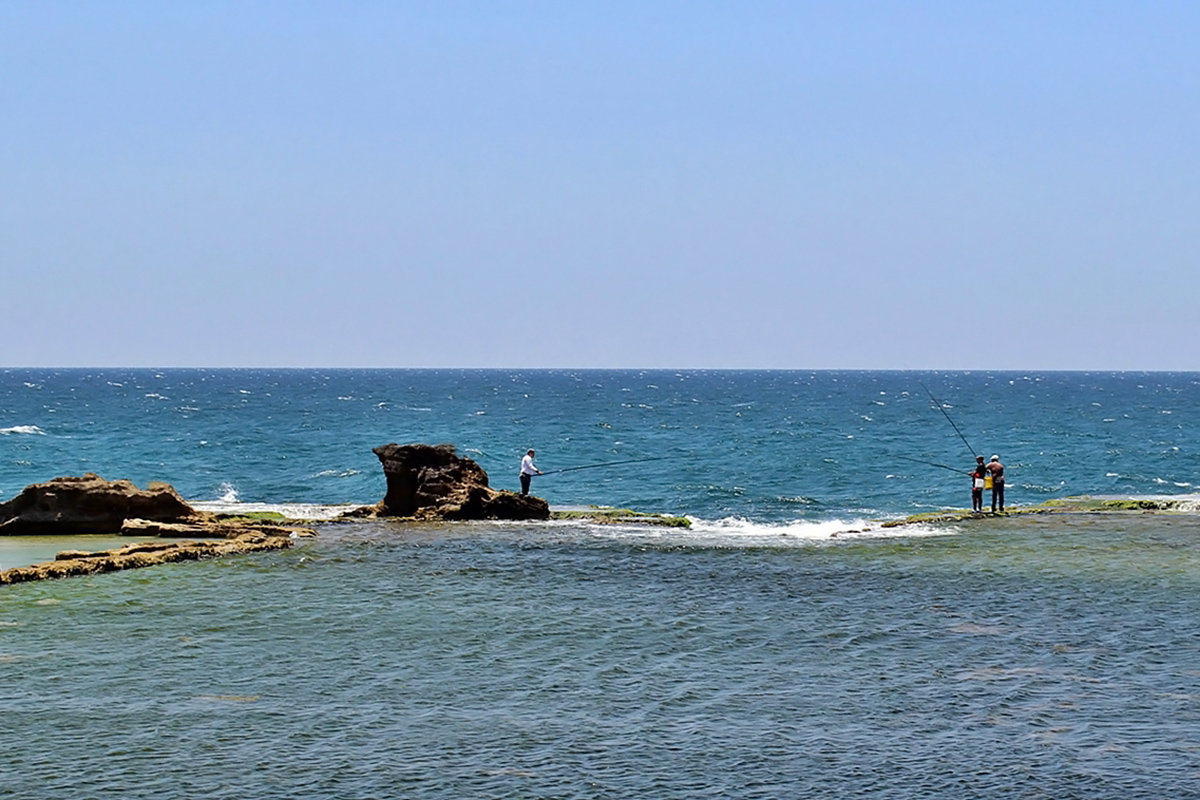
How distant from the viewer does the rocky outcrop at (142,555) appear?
101 ft

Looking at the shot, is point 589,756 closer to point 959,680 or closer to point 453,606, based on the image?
point 959,680

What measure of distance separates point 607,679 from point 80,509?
2491 centimetres

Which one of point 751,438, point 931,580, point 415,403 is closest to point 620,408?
point 415,403

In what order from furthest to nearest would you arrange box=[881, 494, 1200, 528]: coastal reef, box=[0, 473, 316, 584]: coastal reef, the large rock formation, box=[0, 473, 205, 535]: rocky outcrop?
box=[881, 494, 1200, 528]: coastal reef
the large rock formation
box=[0, 473, 205, 535]: rocky outcrop
box=[0, 473, 316, 584]: coastal reef

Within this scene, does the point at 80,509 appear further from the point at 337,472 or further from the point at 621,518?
the point at 337,472

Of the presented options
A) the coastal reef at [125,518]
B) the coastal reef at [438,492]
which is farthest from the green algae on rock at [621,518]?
the coastal reef at [125,518]

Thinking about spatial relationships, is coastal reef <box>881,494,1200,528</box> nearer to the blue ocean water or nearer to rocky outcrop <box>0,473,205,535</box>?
the blue ocean water

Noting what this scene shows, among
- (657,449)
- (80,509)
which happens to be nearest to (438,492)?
(80,509)

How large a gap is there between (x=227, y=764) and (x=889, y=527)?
30.7 metres

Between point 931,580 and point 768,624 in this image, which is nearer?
point 768,624

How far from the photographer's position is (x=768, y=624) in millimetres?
25969

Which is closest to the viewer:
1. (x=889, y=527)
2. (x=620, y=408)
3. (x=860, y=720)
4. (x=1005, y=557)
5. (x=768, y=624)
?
(x=860, y=720)

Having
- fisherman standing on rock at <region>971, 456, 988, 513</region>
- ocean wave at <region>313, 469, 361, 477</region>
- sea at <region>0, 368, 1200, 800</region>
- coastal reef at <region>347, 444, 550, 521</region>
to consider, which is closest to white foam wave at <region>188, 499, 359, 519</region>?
sea at <region>0, 368, 1200, 800</region>

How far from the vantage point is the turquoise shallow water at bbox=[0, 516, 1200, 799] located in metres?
16.4
